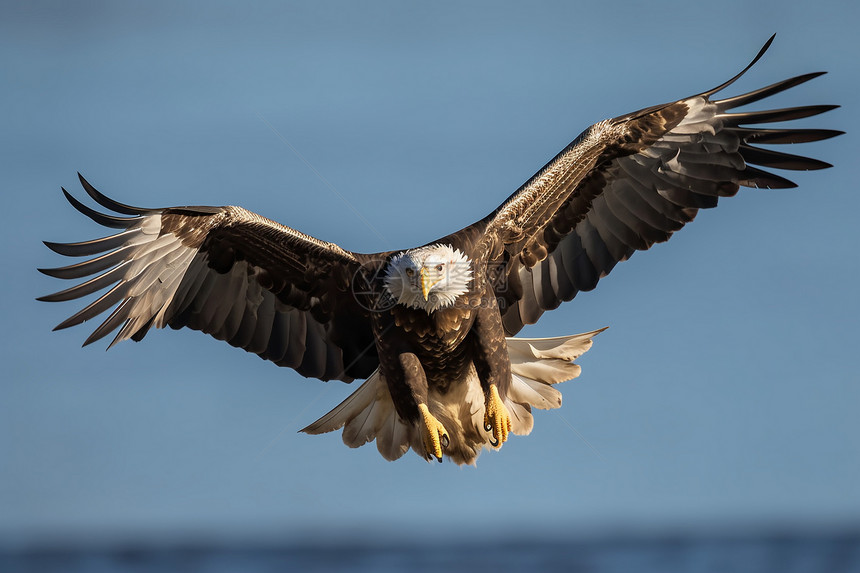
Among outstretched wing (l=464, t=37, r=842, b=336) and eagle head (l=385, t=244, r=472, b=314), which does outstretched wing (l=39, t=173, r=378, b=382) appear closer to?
eagle head (l=385, t=244, r=472, b=314)

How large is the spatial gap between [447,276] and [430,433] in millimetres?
953

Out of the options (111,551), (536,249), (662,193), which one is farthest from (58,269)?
(662,193)

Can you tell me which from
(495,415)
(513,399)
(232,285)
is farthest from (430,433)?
(232,285)

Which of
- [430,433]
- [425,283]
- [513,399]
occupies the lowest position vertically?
[430,433]

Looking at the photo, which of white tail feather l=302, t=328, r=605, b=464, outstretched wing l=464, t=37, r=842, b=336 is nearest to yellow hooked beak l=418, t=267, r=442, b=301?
outstretched wing l=464, t=37, r=842, b=336

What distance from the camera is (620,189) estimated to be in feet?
20.6

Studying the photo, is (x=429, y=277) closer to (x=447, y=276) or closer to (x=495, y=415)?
(x=447, y=276)

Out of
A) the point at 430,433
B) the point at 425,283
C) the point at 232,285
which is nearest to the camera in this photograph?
the point at 425,283

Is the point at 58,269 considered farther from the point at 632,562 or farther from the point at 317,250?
the point at 632,562

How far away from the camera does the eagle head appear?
5344 mm

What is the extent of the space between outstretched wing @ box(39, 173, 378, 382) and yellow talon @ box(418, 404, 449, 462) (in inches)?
33.5

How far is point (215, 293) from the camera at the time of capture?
628 centimetres

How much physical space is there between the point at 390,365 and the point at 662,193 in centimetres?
217

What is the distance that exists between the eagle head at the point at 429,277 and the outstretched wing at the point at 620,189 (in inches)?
12.9
